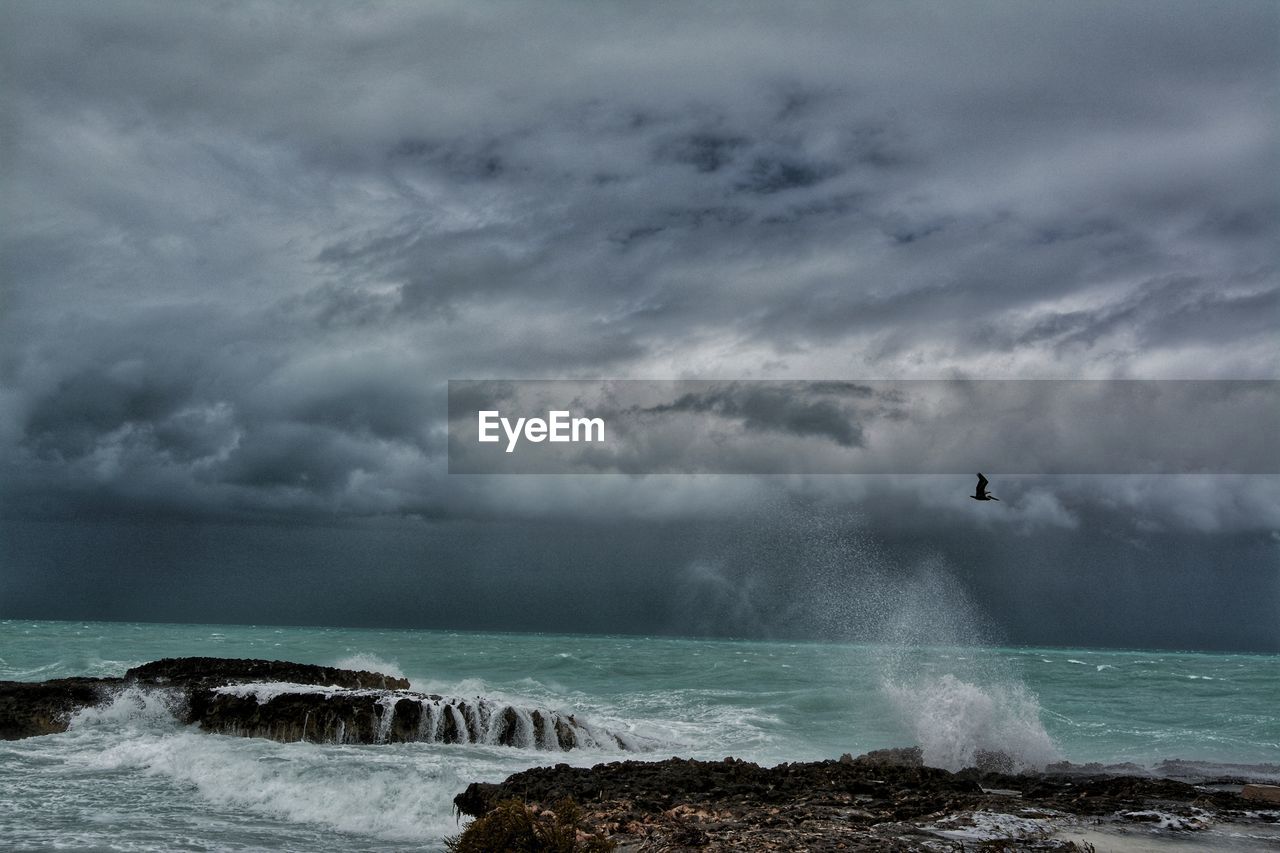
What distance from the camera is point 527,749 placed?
68.2ft

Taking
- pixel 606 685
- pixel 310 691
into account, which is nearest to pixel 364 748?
pixel 310 691

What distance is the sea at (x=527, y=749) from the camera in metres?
13.0

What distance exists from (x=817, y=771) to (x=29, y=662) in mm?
43728

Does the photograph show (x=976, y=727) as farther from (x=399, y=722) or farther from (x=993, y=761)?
(x=399, y=722)

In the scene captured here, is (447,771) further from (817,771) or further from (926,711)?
(926,711)

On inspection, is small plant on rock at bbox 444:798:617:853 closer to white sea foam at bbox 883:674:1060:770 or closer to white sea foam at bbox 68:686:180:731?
white sea foam at bbox 883:674:1060:770

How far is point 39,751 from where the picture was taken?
18938 millimetres

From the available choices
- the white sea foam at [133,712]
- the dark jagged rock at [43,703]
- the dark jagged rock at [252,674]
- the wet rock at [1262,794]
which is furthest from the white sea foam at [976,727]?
the dark jagged rock at [43,703]

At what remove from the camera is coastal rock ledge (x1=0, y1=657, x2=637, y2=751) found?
69.4 feet

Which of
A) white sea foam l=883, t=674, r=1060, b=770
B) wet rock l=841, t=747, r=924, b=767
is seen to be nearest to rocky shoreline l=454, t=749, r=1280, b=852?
wet rock l=841, t=747, r=924, b=767

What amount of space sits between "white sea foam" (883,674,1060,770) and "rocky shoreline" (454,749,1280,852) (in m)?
4.22

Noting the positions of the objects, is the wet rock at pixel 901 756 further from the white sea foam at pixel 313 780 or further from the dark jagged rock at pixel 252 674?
the dark jagged rock at pixel 252 674

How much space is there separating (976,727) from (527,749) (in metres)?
9.73

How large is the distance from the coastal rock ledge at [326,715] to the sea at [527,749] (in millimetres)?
542
